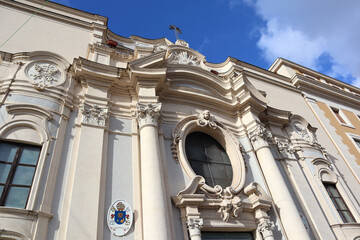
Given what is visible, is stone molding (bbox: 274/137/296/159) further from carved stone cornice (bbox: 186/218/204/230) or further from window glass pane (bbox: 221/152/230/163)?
carved stone cornice (bbox: 186/218/204/230)

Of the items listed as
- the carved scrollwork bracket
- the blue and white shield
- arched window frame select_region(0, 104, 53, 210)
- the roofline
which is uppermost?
the roofline

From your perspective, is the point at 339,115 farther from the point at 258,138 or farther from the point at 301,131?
the point at 258,138

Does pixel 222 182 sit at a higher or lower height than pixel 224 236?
higher

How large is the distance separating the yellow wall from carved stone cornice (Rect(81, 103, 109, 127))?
551 inches

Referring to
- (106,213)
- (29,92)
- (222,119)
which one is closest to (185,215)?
(106,213)

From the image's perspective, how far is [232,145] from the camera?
973 cm

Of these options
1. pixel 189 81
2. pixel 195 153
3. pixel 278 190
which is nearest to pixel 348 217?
pixel 278 190

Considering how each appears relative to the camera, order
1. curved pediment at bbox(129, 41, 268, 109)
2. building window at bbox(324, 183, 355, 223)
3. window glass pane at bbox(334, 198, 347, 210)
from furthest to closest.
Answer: window glass pane at bbox(334, 198, 347, 210) → building window at bbox(324, 183, 355, 223) → curved pediment at bbox(129, 41, 268, 109)

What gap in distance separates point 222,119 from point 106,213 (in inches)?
240

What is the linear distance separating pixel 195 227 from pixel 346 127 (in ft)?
46.9

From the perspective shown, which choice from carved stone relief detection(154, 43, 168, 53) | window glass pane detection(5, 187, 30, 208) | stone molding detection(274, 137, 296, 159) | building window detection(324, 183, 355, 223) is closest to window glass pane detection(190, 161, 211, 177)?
stone molding detection(274, 137, 296, 159)

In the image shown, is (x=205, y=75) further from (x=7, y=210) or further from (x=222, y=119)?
(x=7, y=210)

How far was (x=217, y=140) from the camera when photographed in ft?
33.0

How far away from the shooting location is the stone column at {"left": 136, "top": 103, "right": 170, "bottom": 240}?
6.07m
